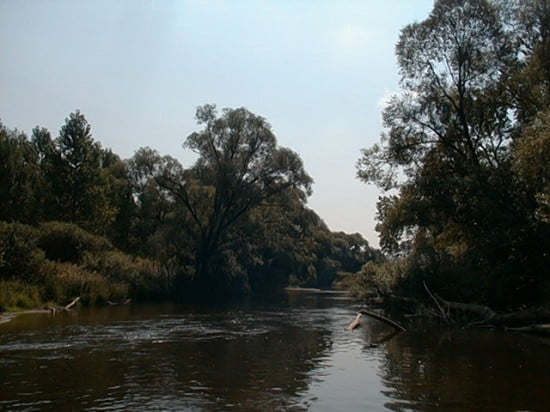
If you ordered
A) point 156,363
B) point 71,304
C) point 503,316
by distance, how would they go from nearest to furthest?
point 156,363 → point 503,316 → point 71,304

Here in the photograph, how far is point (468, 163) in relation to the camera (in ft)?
106

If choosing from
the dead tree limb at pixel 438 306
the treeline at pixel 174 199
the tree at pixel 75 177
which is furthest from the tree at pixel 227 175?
the dead tree limb at pixel 438 306

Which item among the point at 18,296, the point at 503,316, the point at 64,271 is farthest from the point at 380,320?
the point at 64,271

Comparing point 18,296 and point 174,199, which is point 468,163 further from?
point 174,199

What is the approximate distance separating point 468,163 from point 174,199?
3880 centimetres

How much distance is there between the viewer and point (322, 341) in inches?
899

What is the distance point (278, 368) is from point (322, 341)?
22.0ft

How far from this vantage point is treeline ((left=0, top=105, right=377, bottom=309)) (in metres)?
54.0

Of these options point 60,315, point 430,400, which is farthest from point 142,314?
point 430,400

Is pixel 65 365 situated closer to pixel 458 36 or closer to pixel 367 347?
pixel 367 347

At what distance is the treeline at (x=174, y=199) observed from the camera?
54000 millimetres

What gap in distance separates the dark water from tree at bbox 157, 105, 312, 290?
118 feet

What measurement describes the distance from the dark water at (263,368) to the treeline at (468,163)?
5.78m

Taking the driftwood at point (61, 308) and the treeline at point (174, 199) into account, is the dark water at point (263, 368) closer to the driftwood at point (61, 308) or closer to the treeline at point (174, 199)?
the driftwood at point (61, 308)
